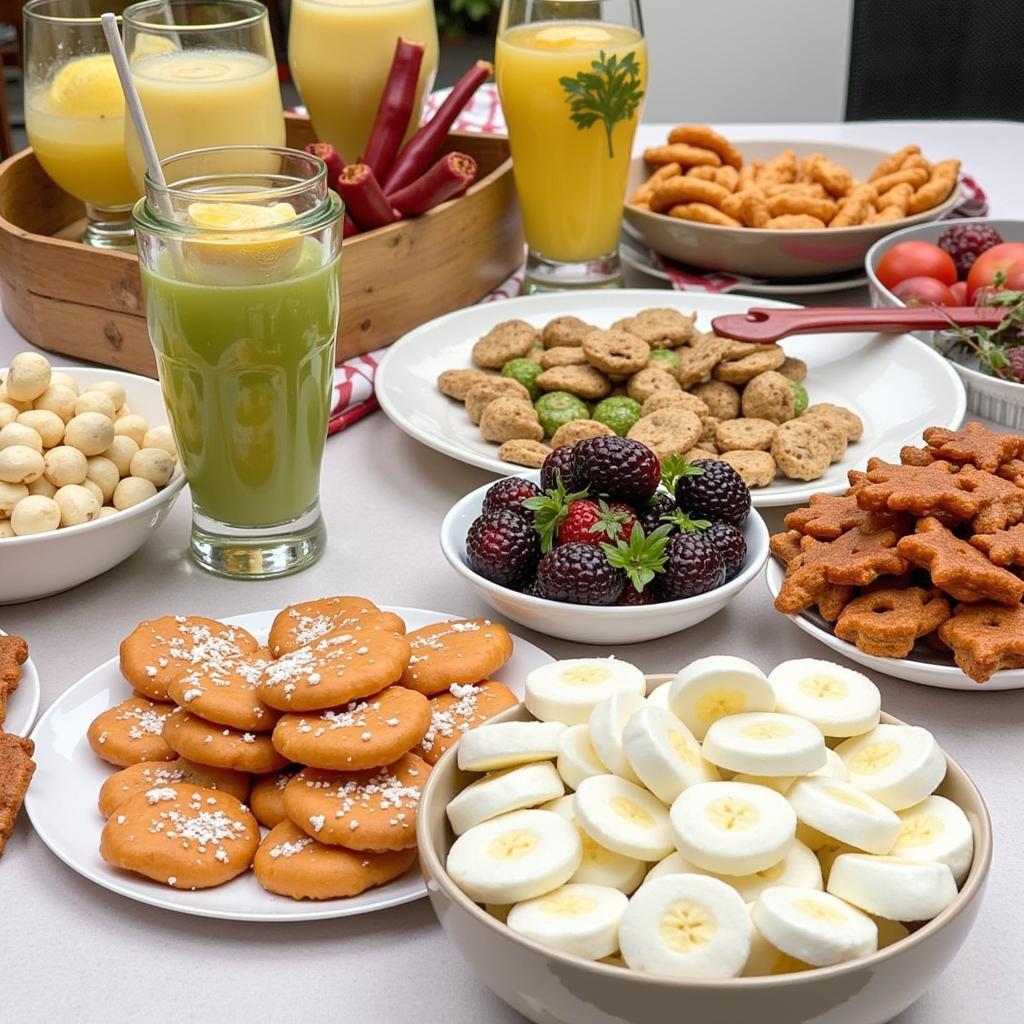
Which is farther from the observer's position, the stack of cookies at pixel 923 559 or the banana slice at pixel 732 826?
the stack of cookies at pixel 923 559

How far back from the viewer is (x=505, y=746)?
0.80m

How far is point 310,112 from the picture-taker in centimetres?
196

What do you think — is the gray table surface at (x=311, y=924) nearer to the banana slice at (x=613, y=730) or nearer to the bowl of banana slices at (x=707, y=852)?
the bowl of banana slices at (x=707, y=852)

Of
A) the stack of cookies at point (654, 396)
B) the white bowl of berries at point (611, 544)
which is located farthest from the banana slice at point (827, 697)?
the stack of cookies at point (654, 396)

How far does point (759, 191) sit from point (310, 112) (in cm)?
68

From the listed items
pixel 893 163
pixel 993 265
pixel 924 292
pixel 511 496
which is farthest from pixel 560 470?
pixel 893 163

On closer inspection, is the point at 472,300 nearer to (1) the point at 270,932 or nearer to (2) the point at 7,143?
(1) the point at 270,932

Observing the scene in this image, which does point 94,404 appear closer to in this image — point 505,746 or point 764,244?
point 505,746

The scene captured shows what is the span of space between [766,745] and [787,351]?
0.97m

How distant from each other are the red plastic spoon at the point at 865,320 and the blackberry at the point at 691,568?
1.75 feet

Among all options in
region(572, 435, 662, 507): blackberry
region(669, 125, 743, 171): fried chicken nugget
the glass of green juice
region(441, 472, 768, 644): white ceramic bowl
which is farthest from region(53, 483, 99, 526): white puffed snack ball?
region(669, 125, 743, 171): fried chicken nugget

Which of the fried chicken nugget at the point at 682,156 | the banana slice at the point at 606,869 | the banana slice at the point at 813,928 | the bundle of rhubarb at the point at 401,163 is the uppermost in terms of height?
the bundle of rhubarb at the point at 401,163

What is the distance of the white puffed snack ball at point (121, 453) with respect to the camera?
1.25 m

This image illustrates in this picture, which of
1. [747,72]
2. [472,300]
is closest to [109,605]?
[472,300]
